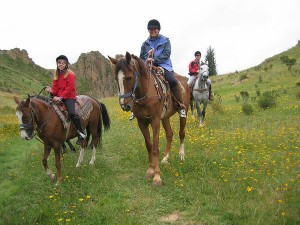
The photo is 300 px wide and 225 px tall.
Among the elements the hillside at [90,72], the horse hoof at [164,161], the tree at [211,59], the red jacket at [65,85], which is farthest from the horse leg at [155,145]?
the hillside at [90,72]

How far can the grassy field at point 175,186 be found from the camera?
4.88 metres

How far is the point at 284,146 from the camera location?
815 cm

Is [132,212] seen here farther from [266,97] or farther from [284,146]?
[266,97]

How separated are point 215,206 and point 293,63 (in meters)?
31.2

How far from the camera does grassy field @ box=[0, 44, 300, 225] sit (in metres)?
4.88

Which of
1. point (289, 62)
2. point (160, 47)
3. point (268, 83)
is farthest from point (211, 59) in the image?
point (160, 47)

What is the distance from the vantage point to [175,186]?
612 cm

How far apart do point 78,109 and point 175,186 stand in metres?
3.56

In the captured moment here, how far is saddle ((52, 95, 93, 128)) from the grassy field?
4.71 feet

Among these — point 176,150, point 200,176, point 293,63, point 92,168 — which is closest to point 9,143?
point 92,168

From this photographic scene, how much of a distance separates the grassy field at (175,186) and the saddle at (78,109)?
4.71ft

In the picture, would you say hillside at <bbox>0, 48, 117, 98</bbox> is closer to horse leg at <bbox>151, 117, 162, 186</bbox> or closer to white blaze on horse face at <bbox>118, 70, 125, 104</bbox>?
horse leg at <bbox>151, 117, 162, 186</bbox>

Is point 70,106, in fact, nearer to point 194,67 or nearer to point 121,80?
point 121,80

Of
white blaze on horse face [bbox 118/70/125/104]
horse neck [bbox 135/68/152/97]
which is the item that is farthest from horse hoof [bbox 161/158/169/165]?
white blaze on horse face [bbox 118/70/125/104]
